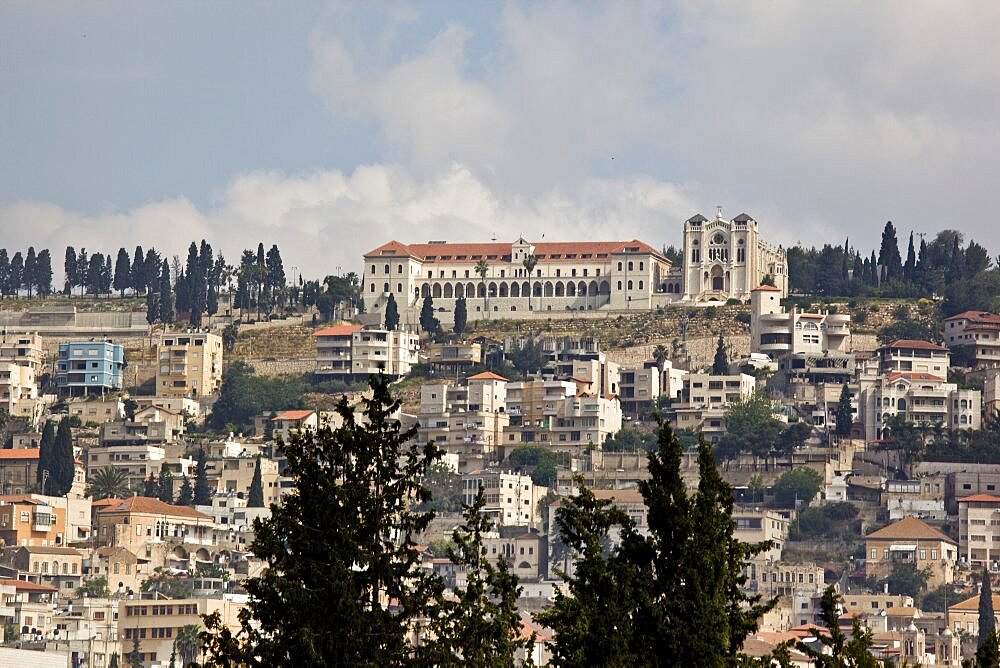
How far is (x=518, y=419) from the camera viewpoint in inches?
5458

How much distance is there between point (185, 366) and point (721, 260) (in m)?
34.9

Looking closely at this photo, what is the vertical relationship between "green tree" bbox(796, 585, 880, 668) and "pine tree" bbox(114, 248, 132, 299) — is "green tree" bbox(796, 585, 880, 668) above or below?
below

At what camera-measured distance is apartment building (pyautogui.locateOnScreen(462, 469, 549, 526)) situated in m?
125

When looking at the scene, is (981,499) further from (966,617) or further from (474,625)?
(474,625)

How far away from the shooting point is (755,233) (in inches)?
6043

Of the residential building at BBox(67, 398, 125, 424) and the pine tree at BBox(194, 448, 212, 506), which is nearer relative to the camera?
the pine tree at BBox(194, 448, 212, 506)

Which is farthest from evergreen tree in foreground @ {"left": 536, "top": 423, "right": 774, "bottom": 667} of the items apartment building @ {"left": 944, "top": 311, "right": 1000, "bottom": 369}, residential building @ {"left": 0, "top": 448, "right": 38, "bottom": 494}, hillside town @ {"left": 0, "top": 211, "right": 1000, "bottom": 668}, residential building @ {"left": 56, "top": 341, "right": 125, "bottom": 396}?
residential building @ {"left": 56, "top": 341, "right": 125, "bottom": 396}

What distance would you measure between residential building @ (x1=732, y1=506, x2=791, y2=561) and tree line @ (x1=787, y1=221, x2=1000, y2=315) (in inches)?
1367

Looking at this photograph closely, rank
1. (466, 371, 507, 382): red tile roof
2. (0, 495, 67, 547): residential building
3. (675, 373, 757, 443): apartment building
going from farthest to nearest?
(466, 371, 507, 382): red tile roof, (675, 373, 757, 443): apartment building, (0, 495, 67, 547): residential building

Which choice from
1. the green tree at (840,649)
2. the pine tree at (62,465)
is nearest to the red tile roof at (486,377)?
the pine tree at (62,465)

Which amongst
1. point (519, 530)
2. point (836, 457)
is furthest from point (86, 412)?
point (836, 457)

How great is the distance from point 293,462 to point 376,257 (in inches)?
5152

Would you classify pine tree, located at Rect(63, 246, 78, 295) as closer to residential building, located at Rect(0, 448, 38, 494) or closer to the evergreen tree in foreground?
residential building, located at Rect(0, 448, 38, 494)

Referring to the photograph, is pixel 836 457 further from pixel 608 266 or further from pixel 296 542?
pixel 296 542
